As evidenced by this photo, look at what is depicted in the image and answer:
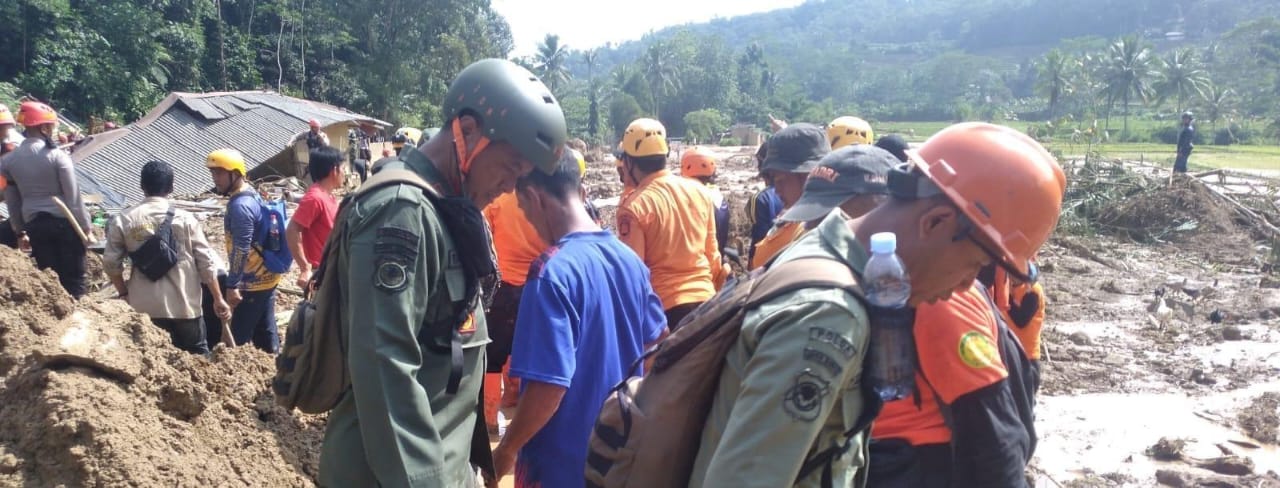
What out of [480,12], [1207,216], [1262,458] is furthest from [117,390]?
[480,12]

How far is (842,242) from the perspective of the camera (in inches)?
55.6

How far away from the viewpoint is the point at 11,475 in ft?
8.30

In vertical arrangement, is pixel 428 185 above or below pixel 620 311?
above

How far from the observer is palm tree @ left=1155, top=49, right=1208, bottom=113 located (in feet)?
200

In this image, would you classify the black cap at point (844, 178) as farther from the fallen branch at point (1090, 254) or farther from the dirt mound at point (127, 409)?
the fallen branch at point (1090, 254)

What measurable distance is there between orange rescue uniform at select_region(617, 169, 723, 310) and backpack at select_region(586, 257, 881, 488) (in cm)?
253

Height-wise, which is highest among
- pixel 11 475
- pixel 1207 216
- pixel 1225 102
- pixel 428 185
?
pixel 428 185

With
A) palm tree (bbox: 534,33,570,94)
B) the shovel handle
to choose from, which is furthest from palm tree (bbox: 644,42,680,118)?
the shovel handle

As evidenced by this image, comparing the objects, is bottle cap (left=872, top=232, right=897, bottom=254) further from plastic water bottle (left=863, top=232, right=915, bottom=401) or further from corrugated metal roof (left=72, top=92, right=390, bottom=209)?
corrugated metal roof (left=72, top=92, right=390, bottom=209)

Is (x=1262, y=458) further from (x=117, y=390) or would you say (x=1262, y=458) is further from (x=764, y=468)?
(x=117, y=390)

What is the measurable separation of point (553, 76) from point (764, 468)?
78614 millimetres

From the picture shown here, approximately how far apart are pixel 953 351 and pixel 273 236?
451 centimetres

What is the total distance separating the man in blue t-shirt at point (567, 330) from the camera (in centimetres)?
226

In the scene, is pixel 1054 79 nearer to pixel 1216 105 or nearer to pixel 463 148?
pixel 1216 105
